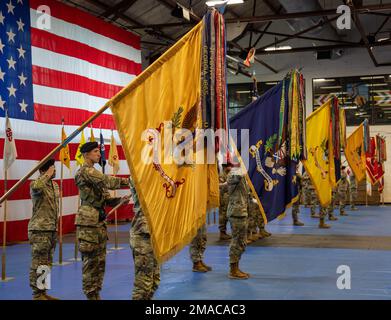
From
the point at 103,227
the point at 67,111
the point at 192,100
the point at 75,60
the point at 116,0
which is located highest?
the point at 116,0

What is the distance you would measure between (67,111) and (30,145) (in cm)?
145

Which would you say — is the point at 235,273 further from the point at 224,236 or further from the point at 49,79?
the point at 49,79

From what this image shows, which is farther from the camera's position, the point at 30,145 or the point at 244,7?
the point at 244,7

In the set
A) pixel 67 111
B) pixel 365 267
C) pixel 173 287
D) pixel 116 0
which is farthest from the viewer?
pixel 116 0

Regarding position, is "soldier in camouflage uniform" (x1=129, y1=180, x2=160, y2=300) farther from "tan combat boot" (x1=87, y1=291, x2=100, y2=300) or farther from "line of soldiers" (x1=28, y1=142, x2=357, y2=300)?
"tan combat boot" (x1=87, y1=291, x2=100, y2=300)

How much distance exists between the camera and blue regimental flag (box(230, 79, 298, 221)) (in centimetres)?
759

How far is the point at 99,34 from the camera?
1335 centimetres

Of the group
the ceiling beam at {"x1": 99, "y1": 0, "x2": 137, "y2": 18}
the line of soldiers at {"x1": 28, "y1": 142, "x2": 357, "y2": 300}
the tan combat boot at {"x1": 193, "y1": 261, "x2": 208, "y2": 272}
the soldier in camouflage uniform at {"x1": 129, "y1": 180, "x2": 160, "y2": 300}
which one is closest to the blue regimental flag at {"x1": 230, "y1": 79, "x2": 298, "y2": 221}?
the line of soldiers at {"x1": 28, "y1": 142, "x2": 357, "y2": 300}

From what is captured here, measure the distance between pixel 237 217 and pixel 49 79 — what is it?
660cm

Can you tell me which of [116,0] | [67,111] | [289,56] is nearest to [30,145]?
[67,111]

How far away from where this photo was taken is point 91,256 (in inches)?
194

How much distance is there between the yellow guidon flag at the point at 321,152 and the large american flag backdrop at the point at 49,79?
206 inches

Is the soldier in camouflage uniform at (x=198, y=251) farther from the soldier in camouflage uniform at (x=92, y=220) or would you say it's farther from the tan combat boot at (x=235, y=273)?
the soldier in camouflage uniform at (x=92, y=220)
